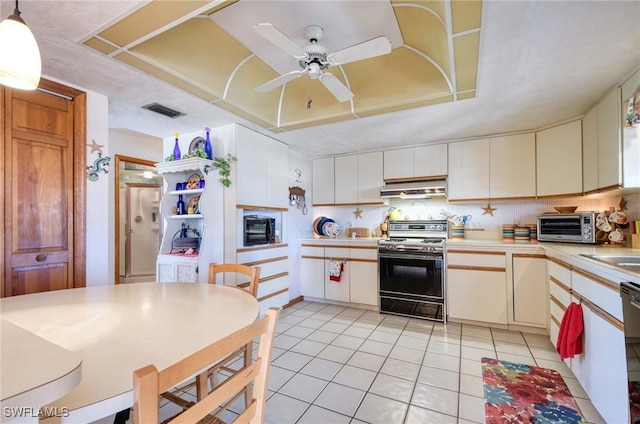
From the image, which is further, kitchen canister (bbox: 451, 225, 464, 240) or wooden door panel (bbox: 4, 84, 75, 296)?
kitchen canister (bbox: 451, 225, 464, 240)

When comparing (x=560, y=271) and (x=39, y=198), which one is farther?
(x=560, y=271)

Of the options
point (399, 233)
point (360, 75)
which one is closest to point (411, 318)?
point (399, 233)

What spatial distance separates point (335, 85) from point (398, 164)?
213 cm

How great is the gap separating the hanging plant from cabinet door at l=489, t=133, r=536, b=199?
9.85 feet

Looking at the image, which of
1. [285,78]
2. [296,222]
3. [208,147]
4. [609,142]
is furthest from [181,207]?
[609,142]

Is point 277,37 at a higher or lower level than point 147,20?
lower

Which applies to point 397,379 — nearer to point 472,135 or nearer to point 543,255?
point 543,255

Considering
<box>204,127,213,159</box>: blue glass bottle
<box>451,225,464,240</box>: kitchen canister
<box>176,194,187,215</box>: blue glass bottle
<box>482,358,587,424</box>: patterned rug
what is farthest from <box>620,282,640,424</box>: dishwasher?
<box>176,194,187,215</box>: blue glass bottle

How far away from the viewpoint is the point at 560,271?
7.57ft

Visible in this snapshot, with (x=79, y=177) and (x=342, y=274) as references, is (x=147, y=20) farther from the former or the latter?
(x=342, y=274)

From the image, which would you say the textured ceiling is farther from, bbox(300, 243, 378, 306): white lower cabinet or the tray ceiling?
bbox(300, 243, 378, 306): white lower cabinet

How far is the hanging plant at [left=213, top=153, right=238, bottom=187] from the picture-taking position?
9.90 feet

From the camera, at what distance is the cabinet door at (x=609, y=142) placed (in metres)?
2.17

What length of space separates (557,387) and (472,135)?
2575 mm
